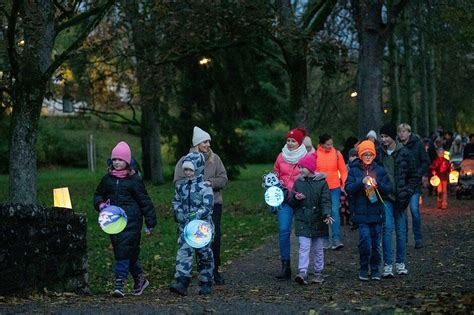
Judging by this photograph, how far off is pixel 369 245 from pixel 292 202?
114 cm

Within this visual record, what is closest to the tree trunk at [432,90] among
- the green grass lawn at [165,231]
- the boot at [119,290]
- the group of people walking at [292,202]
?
the green grass lawn at [165,231]

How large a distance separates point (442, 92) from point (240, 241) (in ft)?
121

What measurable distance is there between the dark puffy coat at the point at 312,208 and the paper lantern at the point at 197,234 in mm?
1822

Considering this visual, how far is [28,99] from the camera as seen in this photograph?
15.5 metres

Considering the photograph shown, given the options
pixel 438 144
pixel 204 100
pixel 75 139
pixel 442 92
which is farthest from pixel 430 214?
pixel 75 139

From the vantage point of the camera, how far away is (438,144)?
90.5 feet

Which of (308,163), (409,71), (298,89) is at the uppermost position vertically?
(409,71)

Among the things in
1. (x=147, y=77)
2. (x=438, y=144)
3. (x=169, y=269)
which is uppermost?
(x=147, y=77)

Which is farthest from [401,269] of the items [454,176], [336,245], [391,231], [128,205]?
[454,176]

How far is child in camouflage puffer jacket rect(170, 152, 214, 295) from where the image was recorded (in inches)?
423

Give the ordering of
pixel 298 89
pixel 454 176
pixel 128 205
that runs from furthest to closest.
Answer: pixel 454 176
pixel 298 89
pixel 128 205

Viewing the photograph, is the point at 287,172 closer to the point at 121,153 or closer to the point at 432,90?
the point at 121,153

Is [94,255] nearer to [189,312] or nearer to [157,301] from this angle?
[157,301]

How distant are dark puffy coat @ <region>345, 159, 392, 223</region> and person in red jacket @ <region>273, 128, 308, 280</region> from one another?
89 cm
